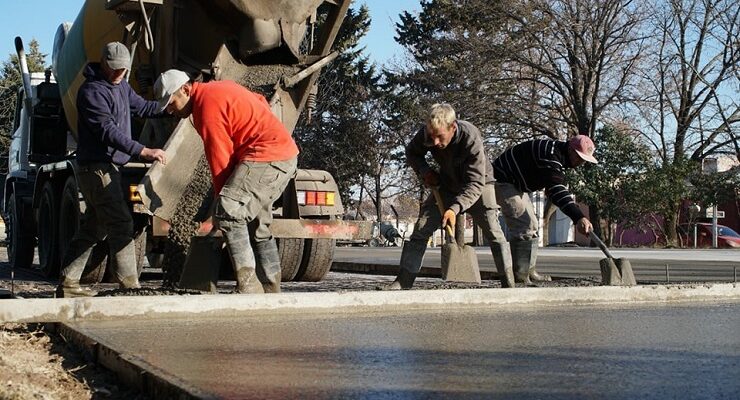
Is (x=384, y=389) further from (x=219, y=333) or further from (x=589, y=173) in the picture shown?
(x=589, y=173)

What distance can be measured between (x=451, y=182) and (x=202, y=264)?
2.19 m

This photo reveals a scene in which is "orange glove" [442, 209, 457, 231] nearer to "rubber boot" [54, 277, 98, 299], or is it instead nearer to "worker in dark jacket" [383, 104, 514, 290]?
"worker in dark jacket" [383, 104, 514, 290]

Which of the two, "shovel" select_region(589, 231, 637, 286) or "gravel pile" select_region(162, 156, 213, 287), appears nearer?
"gravel pile" select_region(162, 156, 213, 287)

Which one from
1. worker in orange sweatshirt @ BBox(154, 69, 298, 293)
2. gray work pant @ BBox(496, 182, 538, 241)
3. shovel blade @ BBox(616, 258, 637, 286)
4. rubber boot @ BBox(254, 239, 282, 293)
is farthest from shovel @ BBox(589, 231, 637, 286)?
worker in orange sweatshirt @ BBox(154, 69, 298, 293)

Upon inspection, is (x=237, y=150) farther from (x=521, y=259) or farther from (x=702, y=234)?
(x=702, y=234)

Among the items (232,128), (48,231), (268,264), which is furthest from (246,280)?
(48,231)

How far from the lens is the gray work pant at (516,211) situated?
8.81m

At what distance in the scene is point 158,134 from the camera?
8.38 metres

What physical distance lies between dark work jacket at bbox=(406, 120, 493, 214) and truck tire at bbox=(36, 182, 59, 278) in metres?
4.13

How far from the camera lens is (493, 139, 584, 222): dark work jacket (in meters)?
8.30

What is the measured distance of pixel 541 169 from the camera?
862 cm

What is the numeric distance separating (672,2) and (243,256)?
32.2 meters

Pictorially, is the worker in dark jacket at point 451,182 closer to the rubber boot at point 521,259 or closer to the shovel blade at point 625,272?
the rubber boot at point 521,259

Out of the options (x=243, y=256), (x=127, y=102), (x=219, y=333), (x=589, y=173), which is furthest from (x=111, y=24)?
(x=589, y=173)
